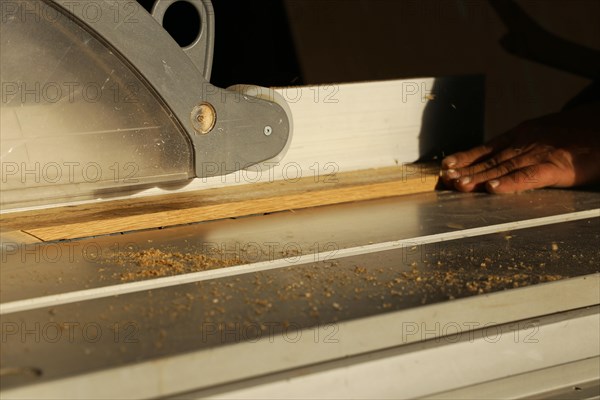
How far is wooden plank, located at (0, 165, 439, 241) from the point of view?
137 cm

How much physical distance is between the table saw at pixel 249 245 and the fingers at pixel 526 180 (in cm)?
4

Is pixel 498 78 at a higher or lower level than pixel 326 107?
higher

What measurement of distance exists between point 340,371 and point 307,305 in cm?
12

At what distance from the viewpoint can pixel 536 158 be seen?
1.82 m

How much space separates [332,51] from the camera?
2.87m

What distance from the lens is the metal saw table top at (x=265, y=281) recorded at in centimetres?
88

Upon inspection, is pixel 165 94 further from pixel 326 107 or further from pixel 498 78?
pixel 498 78

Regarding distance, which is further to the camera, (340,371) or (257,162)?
(257,162)

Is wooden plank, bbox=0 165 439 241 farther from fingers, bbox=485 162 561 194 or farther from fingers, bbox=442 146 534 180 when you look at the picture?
fingers, bbox=485 162 561 194

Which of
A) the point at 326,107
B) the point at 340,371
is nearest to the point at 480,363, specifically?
the point at 340,371

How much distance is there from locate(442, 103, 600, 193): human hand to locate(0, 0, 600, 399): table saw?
5cm

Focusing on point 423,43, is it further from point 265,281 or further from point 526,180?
point 265,281

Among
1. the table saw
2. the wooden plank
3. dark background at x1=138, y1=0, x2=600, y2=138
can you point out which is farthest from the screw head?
dark background at x1=138, y1=0, x2=600, y2=138

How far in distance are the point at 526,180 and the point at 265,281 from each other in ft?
2.84
